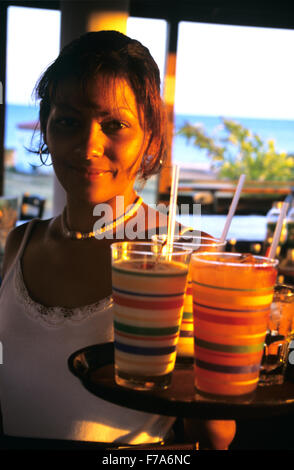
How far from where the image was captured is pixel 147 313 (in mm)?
798

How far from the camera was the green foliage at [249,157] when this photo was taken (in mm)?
10105

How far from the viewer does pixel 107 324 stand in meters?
1.32

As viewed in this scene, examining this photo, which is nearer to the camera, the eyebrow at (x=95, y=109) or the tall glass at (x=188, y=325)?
the tall glass at (x=188, y=325)

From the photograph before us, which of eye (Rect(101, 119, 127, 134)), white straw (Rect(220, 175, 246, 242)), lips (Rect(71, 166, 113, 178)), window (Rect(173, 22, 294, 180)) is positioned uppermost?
window (Rect(173, 22, 294, 180))

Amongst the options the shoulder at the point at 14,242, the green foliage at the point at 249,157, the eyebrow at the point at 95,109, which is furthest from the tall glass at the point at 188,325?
the green foliage at the point at 249,157

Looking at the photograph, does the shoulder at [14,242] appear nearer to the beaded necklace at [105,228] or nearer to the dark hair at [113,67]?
the beaded necklace at [105,228]

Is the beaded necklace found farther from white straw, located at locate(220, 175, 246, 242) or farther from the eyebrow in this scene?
white straw, located at locate(220, 175, 246, 242)

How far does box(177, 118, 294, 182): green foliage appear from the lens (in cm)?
1011

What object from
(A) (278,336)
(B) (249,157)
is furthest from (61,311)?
(B) (249,157)

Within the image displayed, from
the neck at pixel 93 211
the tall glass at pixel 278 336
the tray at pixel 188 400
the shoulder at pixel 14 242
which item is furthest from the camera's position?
the shoulder at pixel 14 242

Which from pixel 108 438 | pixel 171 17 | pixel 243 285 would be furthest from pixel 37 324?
pixel 171 17

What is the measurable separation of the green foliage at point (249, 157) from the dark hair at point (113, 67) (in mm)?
6731

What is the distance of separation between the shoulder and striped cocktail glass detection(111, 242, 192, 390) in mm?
869

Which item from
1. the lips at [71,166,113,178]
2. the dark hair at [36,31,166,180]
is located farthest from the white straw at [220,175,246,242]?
the dark hair at [36,31,166,180]
